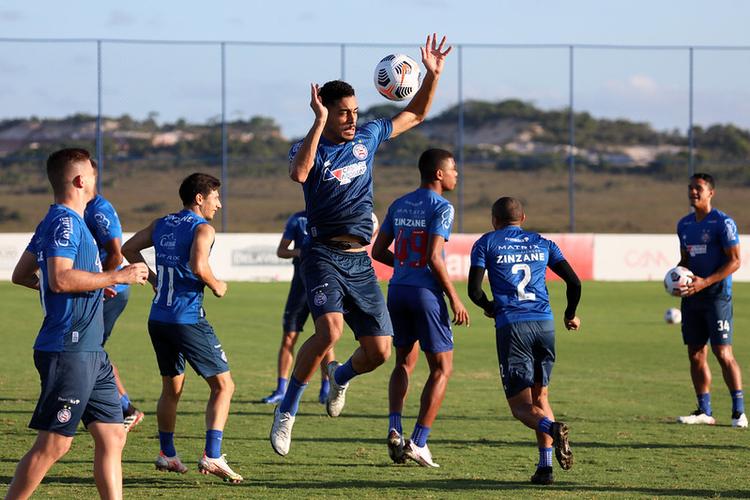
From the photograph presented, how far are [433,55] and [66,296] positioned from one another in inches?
148

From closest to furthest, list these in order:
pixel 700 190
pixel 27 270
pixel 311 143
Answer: pixel 27 270 < pixel 311 143 < pixel 700 190

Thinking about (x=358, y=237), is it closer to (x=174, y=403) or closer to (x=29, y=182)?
(x=174, y=403)

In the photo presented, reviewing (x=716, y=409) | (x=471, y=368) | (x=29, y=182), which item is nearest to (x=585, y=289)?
(x=471, y=368)

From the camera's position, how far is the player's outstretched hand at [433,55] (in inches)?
340

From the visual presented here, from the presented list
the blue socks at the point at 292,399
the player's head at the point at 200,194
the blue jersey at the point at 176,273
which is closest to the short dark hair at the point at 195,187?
the player's head at the point at 200,194

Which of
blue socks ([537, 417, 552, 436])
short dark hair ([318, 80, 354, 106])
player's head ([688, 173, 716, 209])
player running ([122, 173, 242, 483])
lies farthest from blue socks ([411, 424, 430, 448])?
player's head ([688, 173, 716, 209])

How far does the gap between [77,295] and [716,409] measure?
7.87m

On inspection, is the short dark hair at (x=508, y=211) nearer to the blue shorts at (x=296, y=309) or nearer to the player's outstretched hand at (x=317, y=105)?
the player's outstretched hand at (x=317, y=105)

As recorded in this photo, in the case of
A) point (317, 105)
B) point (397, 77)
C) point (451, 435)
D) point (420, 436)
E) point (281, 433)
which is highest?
point (397, 77)

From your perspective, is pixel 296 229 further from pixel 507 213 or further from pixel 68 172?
pixel 68 172

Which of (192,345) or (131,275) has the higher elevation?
(131,275)

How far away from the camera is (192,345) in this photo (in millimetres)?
7988

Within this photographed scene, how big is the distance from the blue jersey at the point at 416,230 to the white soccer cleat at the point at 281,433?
1.48 m

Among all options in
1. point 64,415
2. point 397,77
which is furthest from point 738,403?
point 64,415
